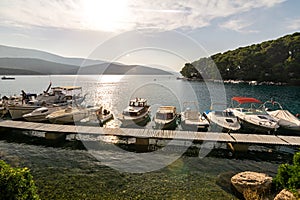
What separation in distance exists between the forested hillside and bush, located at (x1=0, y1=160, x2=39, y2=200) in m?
93.7

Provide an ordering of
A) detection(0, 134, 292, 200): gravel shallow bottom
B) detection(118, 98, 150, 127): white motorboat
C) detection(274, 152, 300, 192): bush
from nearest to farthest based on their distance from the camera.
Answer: detection(274, 152, 300, 192): bush → detection(0, 134, 292, 200): gravel shallow bottom → detection(118, 98, 150, 127): white motorboat

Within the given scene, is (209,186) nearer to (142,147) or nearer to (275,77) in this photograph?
(142,147)

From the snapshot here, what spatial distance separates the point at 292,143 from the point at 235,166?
205 inches

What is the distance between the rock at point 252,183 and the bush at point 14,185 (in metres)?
8.27

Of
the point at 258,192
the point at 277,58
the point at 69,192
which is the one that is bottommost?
the point at 69,192

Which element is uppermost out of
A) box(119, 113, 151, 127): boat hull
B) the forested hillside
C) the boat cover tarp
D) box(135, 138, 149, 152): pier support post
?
the forested hillside

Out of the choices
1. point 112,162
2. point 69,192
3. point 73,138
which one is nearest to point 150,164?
point 112,162

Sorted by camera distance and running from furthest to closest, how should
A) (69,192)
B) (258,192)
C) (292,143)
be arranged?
1. (292,143)
2. (69,192)
3. (258,192)

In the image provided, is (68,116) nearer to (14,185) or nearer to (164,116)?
(164,116)

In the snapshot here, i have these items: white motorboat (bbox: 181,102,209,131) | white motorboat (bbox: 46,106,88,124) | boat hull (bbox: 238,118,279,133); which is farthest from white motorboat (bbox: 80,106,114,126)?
boat hull (bbox: 238,118,279,133)

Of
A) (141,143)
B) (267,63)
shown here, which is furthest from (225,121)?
(267,63)

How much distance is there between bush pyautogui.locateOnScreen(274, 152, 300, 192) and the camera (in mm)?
7352

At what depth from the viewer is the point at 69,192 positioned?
9.45 meters

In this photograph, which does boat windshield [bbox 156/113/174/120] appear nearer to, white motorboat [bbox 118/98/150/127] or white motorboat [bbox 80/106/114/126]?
white motorboat [bbox 118/98/150/127]
